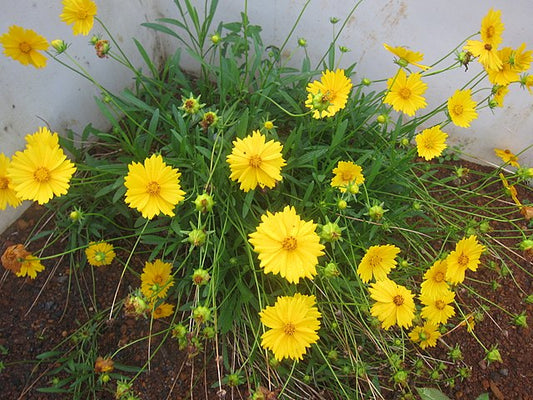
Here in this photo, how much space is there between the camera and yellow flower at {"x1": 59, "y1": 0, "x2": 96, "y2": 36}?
4.11 feet

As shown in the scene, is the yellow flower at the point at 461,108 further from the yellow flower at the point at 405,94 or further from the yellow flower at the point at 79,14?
A: the yellow flower at the point at 79,14

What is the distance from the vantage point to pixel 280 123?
65.5 inches

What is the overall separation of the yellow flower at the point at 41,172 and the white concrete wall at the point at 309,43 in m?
0.34

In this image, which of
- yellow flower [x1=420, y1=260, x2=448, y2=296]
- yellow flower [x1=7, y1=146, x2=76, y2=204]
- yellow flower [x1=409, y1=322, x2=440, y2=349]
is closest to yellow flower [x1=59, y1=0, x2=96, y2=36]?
yellow flower [x1=7, y1=146, x2=76, y2=204]

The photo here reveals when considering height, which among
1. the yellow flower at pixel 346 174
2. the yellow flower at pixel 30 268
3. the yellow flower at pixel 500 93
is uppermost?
the yellow flower at pixel 500 93

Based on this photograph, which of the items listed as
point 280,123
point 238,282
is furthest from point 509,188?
point 238,282

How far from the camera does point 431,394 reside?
1380mm

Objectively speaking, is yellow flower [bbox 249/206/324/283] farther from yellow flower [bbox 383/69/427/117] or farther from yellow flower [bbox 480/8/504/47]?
yellow flower [bbox 480/8/504/47]

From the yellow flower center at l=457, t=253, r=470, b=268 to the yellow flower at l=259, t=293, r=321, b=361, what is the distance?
0.44m

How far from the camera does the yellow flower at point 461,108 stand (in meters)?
1.42

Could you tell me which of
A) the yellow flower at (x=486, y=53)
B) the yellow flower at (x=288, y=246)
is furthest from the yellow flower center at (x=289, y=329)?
the yellow flower at (x=486, y=53)

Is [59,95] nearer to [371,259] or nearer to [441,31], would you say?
[371,259]

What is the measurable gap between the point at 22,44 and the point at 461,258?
1.28 m

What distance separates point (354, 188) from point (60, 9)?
3.36 ft
